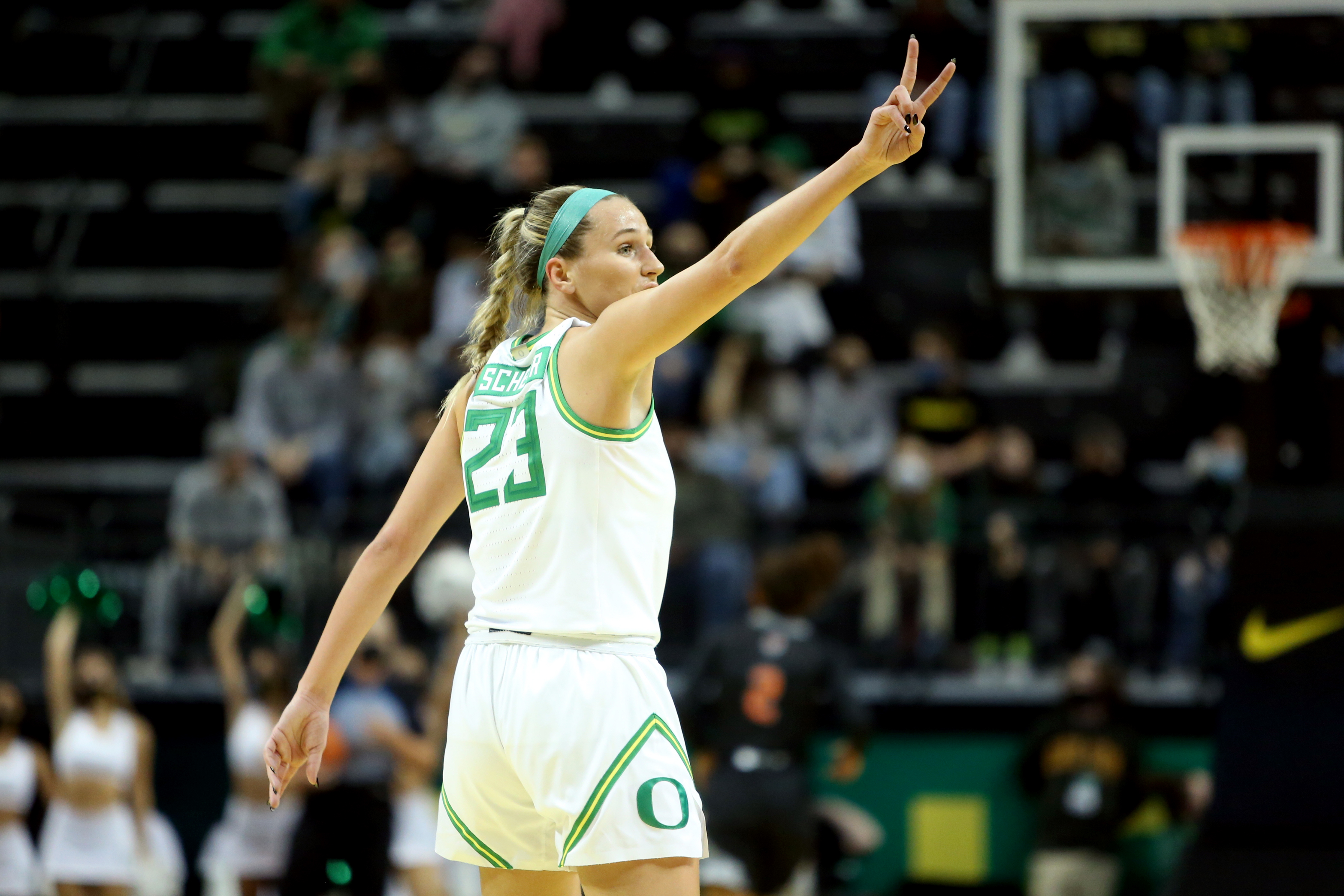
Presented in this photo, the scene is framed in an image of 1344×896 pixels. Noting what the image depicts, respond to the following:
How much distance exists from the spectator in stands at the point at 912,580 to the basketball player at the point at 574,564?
24.4 ft

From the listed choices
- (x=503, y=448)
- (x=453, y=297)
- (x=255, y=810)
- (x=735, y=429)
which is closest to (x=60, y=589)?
(x=255, y=810)

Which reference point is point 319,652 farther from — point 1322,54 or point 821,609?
point 821,609

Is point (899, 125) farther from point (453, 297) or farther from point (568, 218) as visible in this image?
point (453, 297)

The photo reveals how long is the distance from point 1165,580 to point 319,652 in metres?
8.15

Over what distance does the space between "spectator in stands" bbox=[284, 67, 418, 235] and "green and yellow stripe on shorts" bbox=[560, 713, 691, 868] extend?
10803mm

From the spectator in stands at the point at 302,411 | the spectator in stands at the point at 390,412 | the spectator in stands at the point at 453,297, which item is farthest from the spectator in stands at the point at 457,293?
the spectator in stands at the point at 302,411

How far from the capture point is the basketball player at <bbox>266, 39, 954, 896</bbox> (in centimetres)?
338

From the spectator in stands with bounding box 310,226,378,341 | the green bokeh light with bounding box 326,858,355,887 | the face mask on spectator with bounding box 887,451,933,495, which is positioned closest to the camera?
the green bokeh light with bounding box 326,858,355,887

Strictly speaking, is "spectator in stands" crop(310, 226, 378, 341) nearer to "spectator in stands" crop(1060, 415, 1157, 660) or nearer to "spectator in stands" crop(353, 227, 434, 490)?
"spectator in stands" crop(353, 227, 434, 490)

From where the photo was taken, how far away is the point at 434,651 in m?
11.0

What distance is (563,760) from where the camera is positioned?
137 inches

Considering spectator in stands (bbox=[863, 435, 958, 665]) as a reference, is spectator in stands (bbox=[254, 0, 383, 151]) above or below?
above

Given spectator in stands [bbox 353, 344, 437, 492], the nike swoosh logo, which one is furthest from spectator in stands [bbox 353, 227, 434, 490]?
the nike swoosh logo

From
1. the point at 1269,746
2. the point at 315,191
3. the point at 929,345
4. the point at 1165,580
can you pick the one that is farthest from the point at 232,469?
the point at 1269,746
